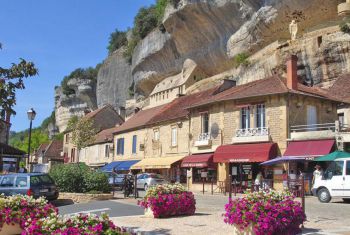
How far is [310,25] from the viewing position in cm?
3669

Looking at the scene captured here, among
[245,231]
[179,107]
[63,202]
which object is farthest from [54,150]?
[245,231]

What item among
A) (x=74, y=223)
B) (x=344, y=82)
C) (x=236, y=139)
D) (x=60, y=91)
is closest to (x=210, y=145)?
(x=236, y=139)

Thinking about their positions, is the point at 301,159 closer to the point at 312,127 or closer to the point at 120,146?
the point at 312,127

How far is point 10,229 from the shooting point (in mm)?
9016

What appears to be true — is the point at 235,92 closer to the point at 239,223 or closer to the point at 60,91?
the point at 239,223

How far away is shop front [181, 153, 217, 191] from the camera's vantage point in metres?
25.6

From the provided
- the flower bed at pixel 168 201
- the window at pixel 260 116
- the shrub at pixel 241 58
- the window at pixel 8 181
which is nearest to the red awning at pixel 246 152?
the window at pixel 260 116

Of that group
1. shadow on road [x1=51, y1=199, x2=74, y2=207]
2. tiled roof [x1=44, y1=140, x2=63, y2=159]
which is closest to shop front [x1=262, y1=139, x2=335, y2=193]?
shadow on road [x1=51, y1=199, x2=74, y2=207]

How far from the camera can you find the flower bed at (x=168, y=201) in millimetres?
11750

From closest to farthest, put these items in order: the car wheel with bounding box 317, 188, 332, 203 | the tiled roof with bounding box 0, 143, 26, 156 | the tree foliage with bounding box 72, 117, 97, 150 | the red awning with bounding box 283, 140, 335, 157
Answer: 1. the car wheel with bounding box 317, 188, 332, 203
2. the red awning with bounding box 283, 140, 335, 157
3. the tiled roof with bounding box 0, 143, 26, 156
4. the tree foliage with bounding box 72, 117, 97, 150

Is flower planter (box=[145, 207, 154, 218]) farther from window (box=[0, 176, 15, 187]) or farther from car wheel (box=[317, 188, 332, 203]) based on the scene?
car wheel (box=[317, 188, 332, 203])

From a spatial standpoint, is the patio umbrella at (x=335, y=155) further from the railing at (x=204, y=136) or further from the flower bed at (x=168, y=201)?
the flower bed at (x=168, y=201)

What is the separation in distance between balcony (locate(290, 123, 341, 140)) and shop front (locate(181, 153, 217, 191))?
5.20 m

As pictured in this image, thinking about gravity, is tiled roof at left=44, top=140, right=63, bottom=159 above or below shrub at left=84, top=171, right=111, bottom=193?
above
